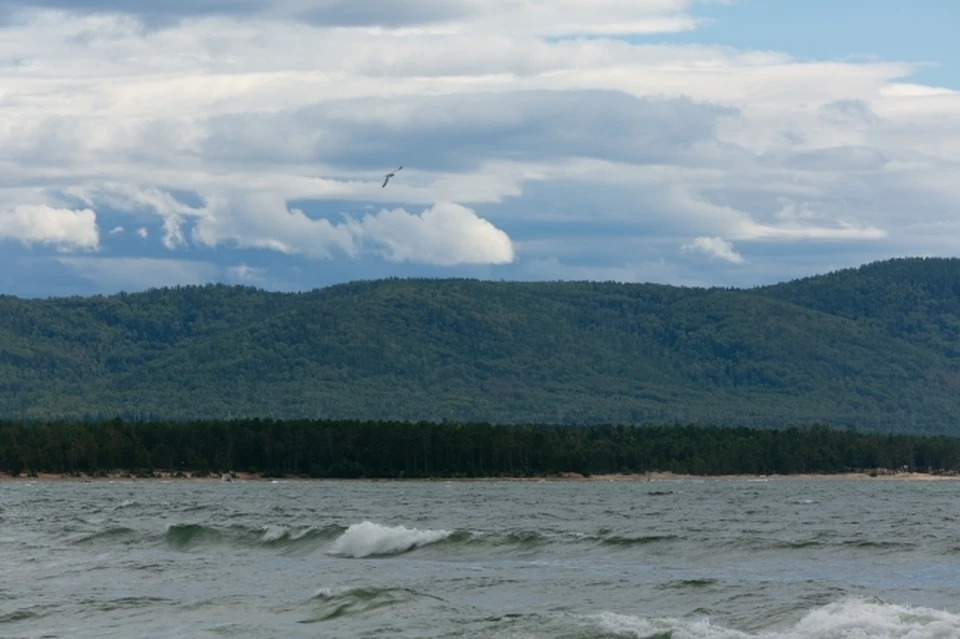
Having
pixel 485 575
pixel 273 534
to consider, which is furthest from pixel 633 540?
pixel 273 534

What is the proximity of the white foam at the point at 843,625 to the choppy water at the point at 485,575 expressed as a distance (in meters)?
0.07

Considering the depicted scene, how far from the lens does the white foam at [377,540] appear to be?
69688 millimetres

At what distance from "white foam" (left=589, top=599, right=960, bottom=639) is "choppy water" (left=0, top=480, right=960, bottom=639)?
7cm

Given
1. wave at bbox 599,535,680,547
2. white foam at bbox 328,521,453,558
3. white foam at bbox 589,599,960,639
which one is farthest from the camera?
white foam at bbox 328,521,453,558

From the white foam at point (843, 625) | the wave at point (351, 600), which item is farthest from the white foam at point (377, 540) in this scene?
the white foam at point (843, 625)

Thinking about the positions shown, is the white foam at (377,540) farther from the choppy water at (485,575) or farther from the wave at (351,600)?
the wave at (351,600)

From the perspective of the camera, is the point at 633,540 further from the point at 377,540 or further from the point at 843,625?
the point at 843,625

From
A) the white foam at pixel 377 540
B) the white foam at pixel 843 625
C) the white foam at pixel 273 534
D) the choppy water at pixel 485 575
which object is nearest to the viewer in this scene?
the white foam at pixel 843 625

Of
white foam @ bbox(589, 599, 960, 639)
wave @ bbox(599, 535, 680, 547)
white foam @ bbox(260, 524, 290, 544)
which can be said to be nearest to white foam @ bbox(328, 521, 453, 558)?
white foam @ bbox(260, 524, 290, 544)

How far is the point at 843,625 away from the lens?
41375 mm

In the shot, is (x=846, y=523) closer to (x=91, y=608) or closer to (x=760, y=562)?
(x=760, y=562)

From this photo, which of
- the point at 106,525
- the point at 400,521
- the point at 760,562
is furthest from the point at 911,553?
the point at 106,525

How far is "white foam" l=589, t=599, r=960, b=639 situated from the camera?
4003 centimetres

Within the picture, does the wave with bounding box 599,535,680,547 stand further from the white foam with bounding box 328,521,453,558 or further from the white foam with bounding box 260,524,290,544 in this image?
the white foam with bounding box 260,524,290,544
